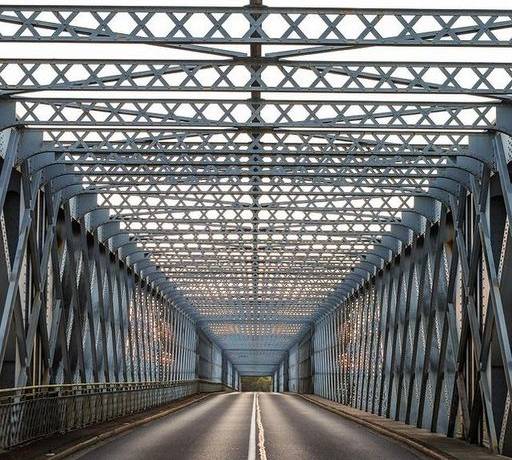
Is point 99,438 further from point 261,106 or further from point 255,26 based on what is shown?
point 255,26

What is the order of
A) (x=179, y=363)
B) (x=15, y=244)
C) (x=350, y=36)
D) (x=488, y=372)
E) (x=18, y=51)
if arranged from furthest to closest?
(x=179, y=363) → (x=15, y=244) → (x=488, y=372) → (x=18, y=51) → (x=350, y=36)

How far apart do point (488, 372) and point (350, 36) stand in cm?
831

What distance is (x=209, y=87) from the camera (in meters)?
19.0

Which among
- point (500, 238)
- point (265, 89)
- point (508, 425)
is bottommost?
point (508, 425)

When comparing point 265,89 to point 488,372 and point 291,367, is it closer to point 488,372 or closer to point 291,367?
point 488,372

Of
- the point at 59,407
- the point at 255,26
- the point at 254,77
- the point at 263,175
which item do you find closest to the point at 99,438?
the point at 59,407

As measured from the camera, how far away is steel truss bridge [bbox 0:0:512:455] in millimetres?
18203

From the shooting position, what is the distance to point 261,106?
845 inches

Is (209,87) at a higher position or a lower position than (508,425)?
higher

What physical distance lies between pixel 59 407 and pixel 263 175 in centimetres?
759

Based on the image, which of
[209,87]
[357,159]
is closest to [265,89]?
[209,87]

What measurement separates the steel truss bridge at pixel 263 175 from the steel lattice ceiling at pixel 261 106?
0.18 ft

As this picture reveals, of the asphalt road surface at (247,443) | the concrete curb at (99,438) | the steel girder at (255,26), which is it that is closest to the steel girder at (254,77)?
the steel girder at (255,26)

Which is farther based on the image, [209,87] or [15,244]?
[15,244]
